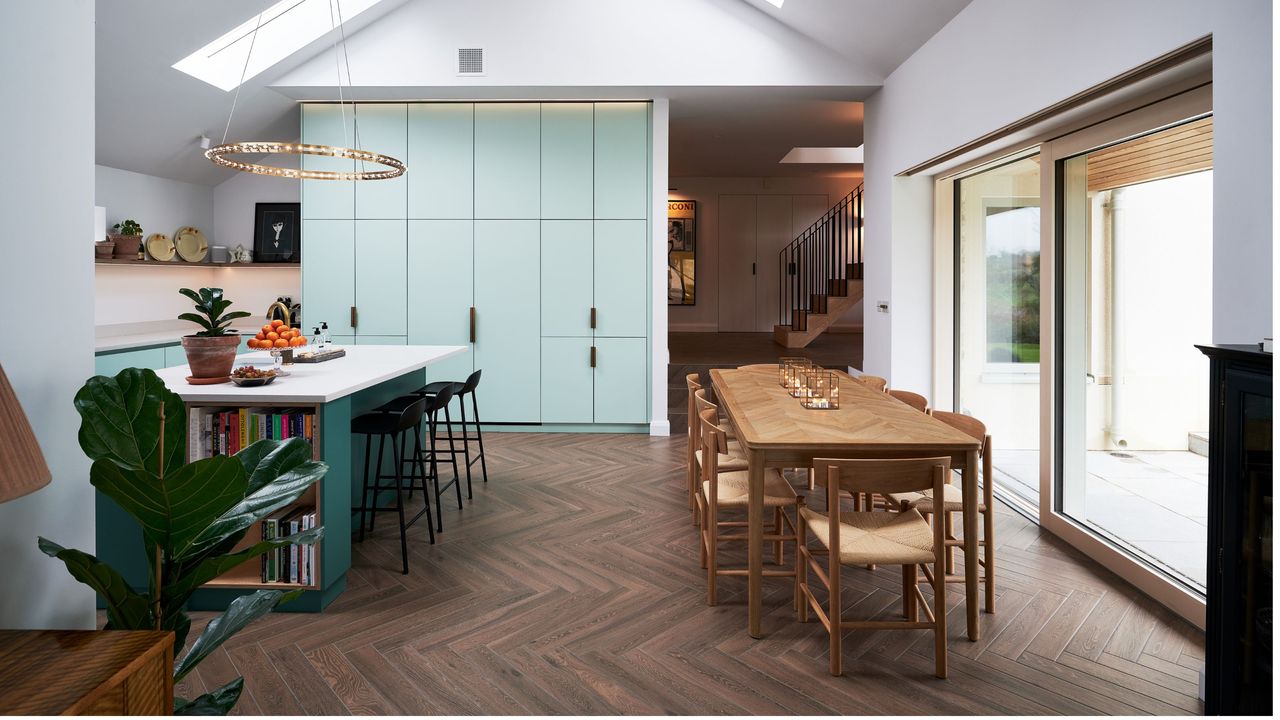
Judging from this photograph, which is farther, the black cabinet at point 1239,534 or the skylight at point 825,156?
the skylight at point 825,156

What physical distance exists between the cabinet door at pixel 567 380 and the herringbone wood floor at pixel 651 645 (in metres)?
3.00

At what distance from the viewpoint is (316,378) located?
11.6 ft

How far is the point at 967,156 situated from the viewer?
489 centimetres

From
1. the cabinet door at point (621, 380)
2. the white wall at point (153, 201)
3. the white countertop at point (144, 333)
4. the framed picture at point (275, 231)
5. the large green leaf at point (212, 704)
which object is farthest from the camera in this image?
the framed picture at point (275, 231)

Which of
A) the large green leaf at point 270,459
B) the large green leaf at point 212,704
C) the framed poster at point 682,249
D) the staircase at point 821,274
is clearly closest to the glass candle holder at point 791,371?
the large green leaf at point 270,459

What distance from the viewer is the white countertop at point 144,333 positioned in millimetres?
5852

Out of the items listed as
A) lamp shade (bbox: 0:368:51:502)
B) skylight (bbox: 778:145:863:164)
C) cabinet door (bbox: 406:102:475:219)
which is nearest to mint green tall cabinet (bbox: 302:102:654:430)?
cabinet door (bbox: 406:102:475:219)

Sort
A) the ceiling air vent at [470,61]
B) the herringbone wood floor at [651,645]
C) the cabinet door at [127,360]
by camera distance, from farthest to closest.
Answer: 1. the ceiling air vent at [470,61]
2. the cabinet door at [127,360]
3. the herringbone wood floor at [651,645]

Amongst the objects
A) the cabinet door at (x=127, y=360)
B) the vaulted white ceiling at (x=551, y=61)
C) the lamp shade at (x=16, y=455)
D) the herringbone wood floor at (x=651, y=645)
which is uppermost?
the vaulted white ceiling at (x=551, y=61)

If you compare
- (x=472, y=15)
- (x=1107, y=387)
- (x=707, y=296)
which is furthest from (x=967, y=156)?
(x=707, y=296)

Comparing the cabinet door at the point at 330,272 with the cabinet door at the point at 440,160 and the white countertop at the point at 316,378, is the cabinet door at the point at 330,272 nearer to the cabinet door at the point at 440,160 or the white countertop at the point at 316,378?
the cabinet door at the point at 440,160

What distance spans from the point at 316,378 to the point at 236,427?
0.47m

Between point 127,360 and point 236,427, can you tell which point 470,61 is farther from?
A: point 236,427

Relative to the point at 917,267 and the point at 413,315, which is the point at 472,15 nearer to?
A: the point at 413,315
